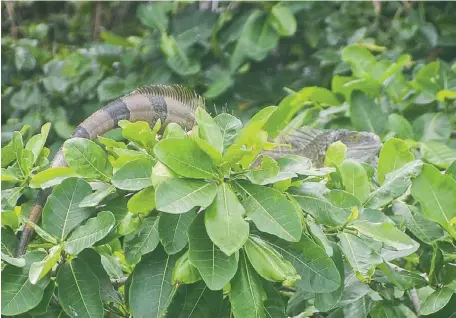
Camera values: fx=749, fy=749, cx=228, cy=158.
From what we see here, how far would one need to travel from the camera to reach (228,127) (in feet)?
4.28

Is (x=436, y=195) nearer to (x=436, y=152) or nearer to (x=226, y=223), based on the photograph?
(x=226, y=223)

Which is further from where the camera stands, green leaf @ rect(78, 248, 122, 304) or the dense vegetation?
green leaf @ rect(78, 248, 122, 304)

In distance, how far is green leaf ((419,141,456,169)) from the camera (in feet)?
7.07

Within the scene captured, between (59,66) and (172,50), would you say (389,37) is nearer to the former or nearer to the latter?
(172,50)

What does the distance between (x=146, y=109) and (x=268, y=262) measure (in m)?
0.85

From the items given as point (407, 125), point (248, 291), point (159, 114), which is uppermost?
point (248, 291)

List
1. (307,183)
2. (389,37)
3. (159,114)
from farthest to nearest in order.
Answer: (389,37) < (159,114) < (307,183)

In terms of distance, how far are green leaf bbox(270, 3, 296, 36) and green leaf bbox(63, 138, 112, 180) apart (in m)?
2.26

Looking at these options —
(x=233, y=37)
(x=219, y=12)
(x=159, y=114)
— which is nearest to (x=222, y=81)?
(x=233, y=37)

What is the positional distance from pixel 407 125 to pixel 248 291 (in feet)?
4.41

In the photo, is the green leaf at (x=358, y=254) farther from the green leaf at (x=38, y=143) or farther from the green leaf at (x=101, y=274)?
the green leaf at (x=38, y=143)

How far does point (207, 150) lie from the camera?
119 centimetres

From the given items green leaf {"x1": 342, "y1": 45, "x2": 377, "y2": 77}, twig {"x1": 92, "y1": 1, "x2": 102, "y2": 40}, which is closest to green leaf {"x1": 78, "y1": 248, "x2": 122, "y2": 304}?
green leaf {"x1": 342, "y1": 45, "x2": 377, "y2": 77}

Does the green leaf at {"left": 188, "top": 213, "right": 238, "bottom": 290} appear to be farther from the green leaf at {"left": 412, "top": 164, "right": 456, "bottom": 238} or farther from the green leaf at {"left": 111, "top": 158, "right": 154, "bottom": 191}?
the green leaf at {"left": 412, "top": 164, "right": 456, "bottom": 238}
